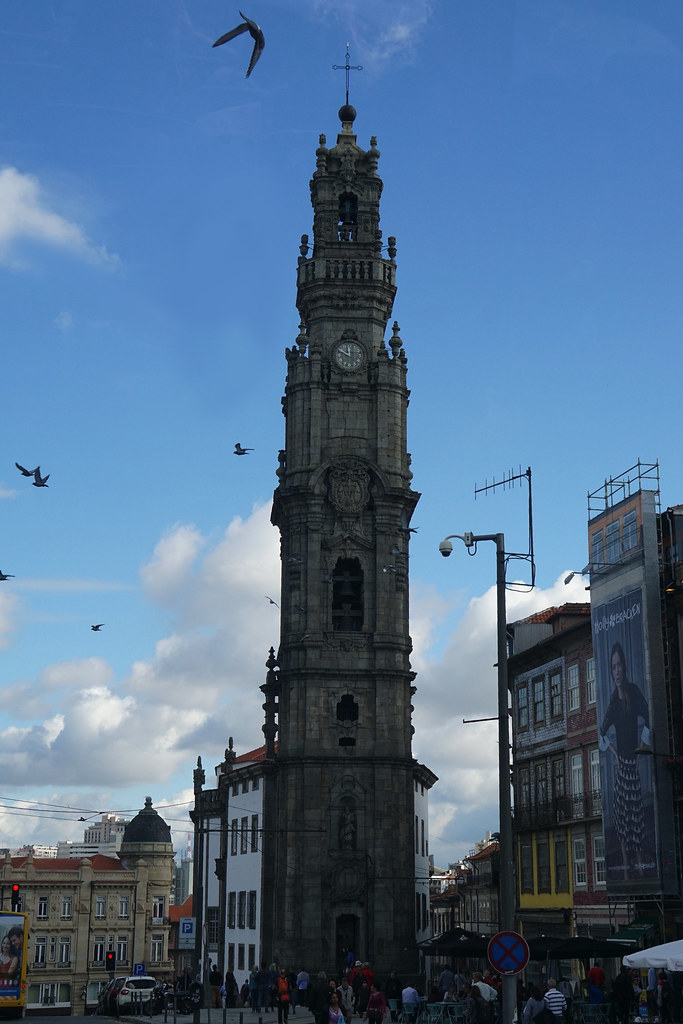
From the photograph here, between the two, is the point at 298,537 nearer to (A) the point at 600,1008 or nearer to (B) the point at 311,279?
(B) the point at 311,279

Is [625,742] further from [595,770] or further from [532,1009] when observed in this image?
[532,1009]

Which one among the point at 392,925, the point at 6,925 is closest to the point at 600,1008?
the point at 6,925

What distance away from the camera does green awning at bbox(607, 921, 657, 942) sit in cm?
4212

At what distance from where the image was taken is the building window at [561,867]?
5041 centimetres

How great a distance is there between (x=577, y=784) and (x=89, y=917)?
78010mm

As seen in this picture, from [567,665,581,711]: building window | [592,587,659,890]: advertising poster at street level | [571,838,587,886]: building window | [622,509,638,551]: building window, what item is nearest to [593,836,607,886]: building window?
[571,838,587,886]: building window

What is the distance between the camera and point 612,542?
47281 millimetres

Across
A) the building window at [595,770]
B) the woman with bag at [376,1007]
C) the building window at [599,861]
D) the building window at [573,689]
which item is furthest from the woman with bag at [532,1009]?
the building window at [573,689]

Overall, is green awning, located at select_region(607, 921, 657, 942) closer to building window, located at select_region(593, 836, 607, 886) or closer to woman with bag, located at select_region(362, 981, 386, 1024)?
building window, located at select_region(593, 836, 607, 886)

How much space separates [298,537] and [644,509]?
83.4ft

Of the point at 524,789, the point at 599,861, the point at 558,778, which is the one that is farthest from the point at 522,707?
the point at 599,861

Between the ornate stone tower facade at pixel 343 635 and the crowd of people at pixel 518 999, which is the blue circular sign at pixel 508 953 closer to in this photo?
Answer: the crowd of people at pixel 518 999

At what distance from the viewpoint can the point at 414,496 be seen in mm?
68312

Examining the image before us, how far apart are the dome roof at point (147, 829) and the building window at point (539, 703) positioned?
76680mm
